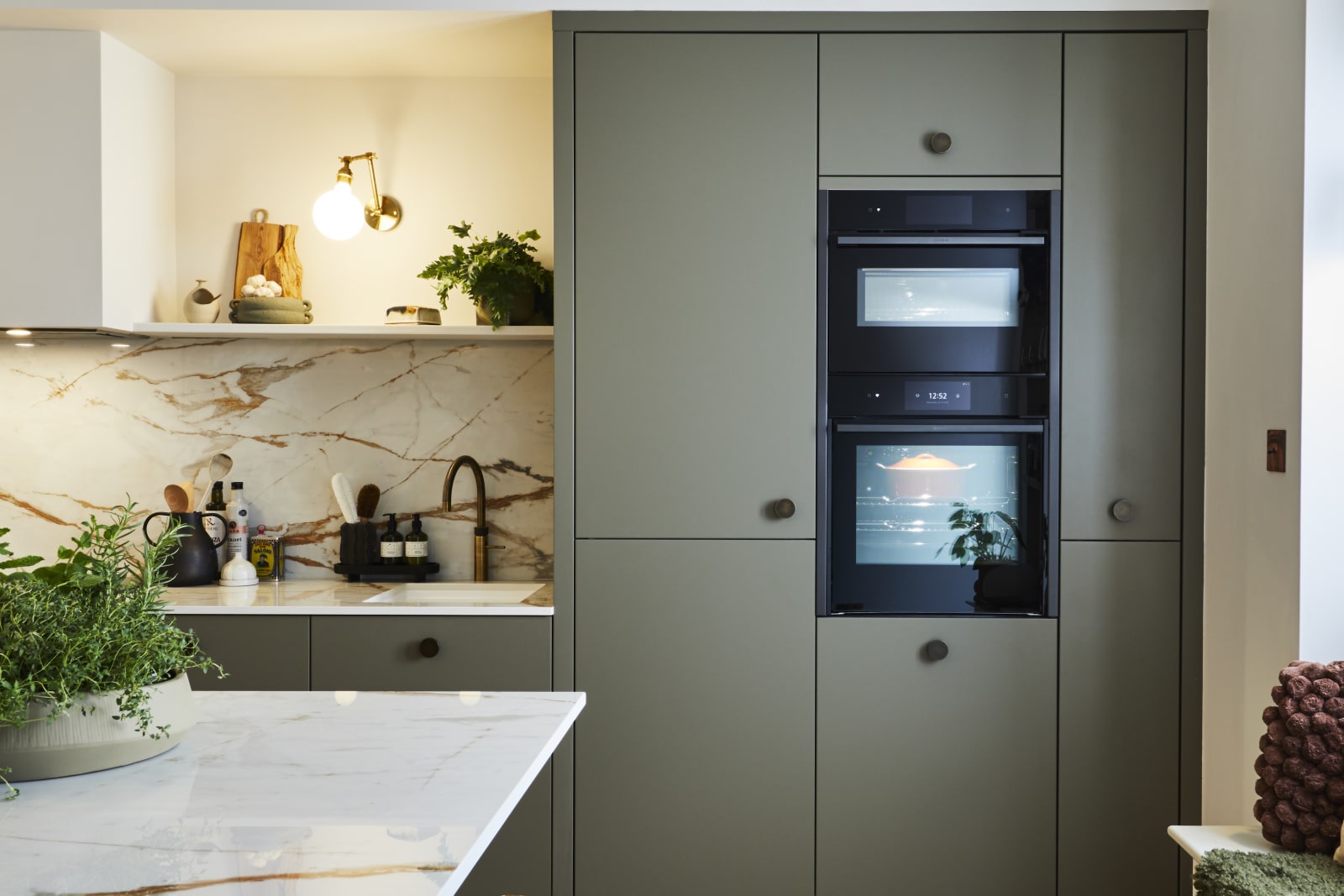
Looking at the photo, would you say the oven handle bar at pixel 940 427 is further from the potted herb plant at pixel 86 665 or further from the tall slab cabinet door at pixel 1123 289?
the potted herb plant at pixel 86 665

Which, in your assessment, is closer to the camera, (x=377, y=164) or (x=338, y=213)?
(x=338, y=213)

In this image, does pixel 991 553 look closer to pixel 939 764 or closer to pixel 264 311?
pixel 939 764

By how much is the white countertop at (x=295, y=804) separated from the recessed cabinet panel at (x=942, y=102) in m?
1.57

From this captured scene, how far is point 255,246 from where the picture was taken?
9.18 ft

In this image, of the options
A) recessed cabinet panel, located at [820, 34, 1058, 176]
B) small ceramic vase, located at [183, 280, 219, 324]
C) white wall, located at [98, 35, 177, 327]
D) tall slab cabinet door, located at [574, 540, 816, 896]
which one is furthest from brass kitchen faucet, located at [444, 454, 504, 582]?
recessed cabinet panel, located at [820, 34, 1058, 176]

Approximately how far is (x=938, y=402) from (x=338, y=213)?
163 centimetres

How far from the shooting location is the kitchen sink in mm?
2672

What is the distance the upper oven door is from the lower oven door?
0.15 metres

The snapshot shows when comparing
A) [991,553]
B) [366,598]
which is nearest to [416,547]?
[366,598]

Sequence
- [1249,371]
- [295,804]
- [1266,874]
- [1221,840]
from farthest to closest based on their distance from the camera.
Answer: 1. [1249,371]
2. [1221,840]
3. [1266,874]
4. [295,804]

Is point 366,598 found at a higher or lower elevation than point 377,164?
lower

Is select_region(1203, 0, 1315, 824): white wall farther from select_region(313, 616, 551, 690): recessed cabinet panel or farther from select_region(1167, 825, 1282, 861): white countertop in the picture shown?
select_region(313, 616, 551, 690): recessed cabinet panel

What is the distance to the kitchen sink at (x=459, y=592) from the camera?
267 cm

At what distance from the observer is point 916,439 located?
2318 mm
